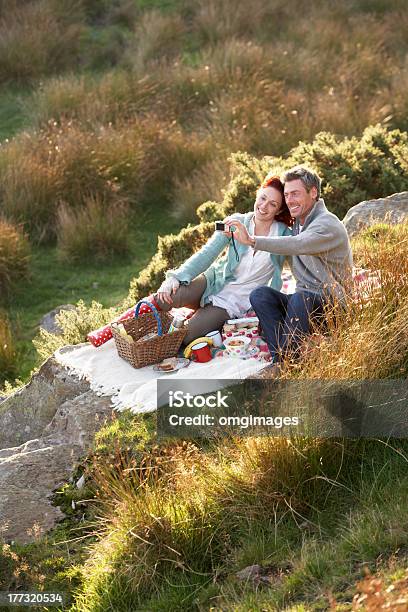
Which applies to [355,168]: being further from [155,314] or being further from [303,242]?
[155,314]

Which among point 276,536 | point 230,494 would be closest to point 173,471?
point 230,494

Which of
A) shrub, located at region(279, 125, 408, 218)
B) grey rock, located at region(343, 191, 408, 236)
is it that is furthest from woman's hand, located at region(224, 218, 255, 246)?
shrub, located at region(279, 125, 408, 218)

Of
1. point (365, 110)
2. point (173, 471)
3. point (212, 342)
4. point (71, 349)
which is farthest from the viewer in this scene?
point (365, 110)

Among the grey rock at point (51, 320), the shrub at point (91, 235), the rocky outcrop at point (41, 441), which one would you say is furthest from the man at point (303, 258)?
the shrub at point (91, 235)

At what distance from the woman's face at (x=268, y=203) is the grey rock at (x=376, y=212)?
1374mm

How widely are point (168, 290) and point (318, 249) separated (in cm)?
95

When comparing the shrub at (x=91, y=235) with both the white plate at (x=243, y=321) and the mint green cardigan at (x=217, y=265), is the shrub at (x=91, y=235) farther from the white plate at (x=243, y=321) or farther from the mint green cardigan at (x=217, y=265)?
the white plate at (x=243, y=321)

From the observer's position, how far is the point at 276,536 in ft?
13.3

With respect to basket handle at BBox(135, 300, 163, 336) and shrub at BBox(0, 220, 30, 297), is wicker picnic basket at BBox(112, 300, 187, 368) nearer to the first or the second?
basket handle at BBox(135, 300, 163, 336)

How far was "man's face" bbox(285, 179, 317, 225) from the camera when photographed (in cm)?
539

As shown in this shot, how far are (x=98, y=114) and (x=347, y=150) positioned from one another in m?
4.46

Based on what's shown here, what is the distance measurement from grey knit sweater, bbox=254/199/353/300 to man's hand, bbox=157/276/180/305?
656 mm

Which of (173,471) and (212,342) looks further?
(212,342)

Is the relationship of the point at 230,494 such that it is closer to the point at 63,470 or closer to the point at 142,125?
the point at 63,470
